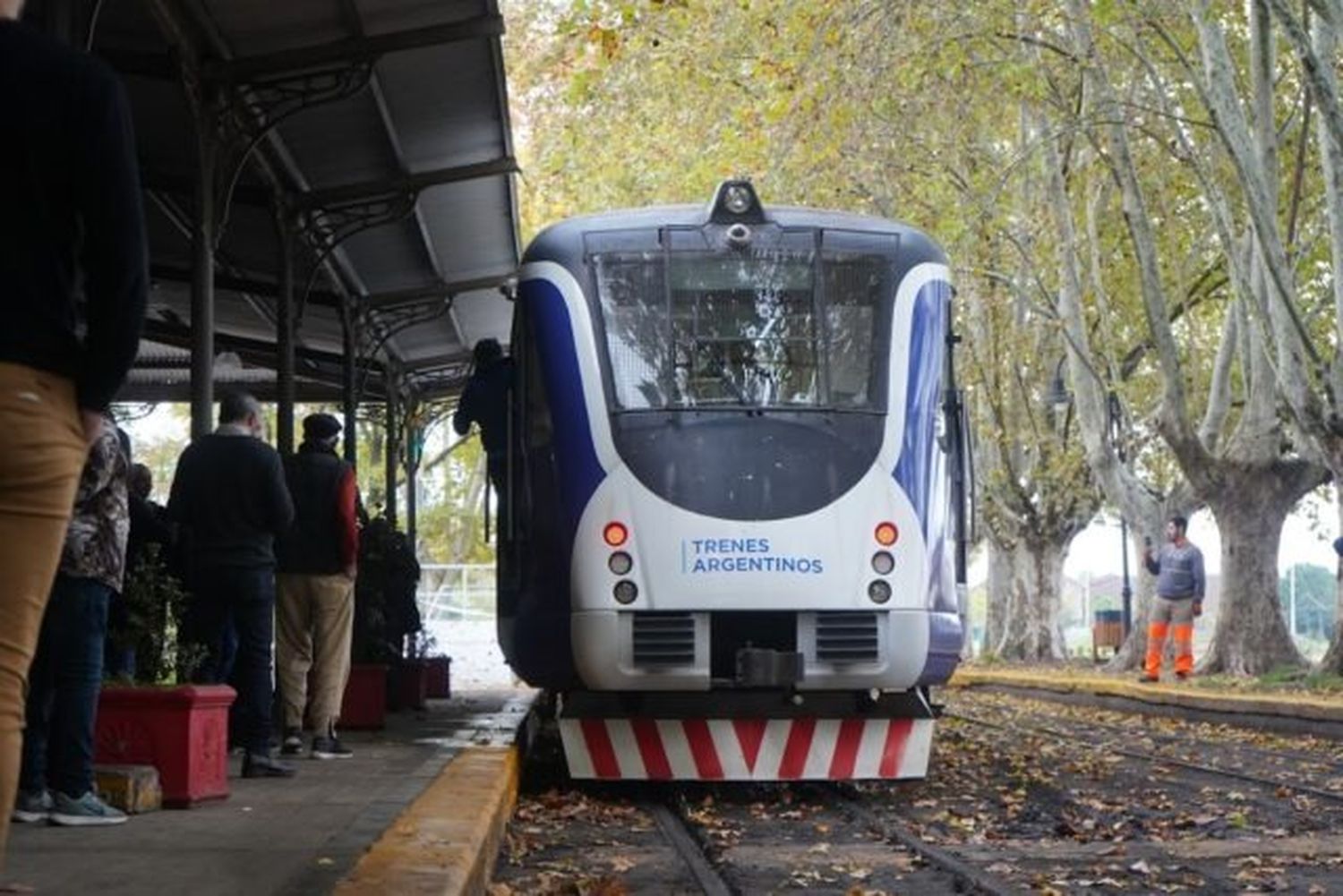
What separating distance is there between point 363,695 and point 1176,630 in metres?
13.0

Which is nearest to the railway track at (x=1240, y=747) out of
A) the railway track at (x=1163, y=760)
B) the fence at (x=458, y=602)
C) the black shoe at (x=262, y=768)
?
the railway track at (x=1163, y=760)

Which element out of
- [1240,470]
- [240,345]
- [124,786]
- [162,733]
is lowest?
[124,786]

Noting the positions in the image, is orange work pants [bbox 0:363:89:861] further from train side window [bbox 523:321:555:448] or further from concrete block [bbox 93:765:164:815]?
train side window [bbox 523:321:555:448]

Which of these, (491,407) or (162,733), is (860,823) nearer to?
(491,407)

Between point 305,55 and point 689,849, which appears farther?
point 305,55

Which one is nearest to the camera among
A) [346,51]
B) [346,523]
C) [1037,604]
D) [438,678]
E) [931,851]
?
[931,851]

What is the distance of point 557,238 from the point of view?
1149cm

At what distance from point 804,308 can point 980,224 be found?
53.4 ft

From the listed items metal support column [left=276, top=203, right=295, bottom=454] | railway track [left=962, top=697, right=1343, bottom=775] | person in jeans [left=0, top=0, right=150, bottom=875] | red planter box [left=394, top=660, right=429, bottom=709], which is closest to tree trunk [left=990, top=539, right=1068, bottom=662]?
railway track [left=962, top=697, right=1343, bottom=775]

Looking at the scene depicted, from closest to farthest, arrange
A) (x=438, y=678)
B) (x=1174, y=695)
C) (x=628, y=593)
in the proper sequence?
1. (x=628, y=593)
2. (x=1174, y=695)
3. (x=438, y=678)

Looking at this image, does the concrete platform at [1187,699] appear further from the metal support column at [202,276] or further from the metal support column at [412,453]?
the metal support column at [202,276]

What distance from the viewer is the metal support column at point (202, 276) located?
12219mm

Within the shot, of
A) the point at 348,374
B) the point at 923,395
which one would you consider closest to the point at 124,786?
the point at 923,395

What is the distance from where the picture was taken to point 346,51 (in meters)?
12.6
